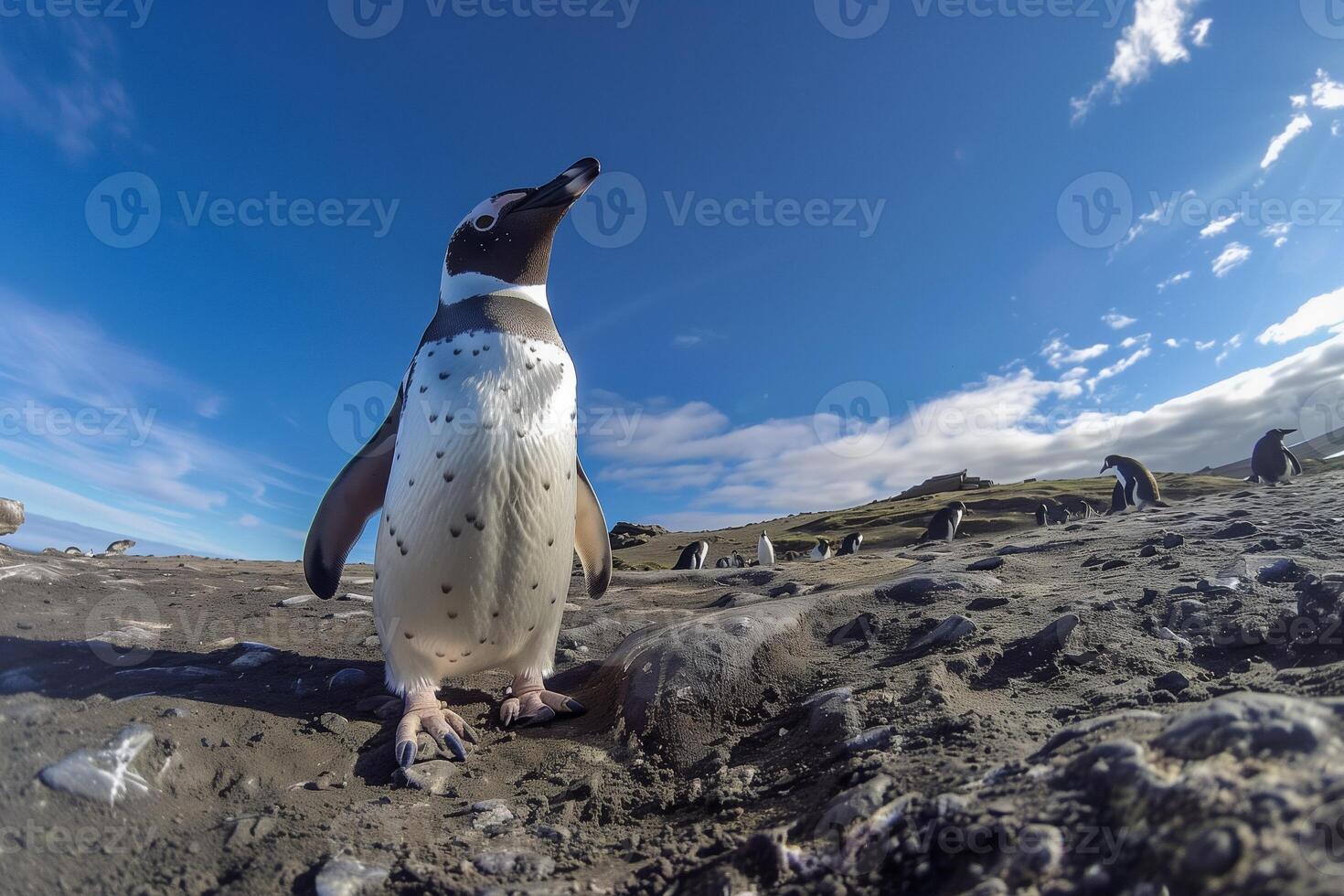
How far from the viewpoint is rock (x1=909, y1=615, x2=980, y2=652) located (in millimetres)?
3189

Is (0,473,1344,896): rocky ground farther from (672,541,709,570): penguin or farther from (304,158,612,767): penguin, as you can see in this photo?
(672,541,709,570): penguin

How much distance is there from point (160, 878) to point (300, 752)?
0.93 m

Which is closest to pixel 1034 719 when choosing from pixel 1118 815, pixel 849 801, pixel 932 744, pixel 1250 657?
pixel 932 744

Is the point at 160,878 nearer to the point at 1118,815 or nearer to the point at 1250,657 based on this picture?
the point at 1118,815

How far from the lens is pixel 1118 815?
115cm

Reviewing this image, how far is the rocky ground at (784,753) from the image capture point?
115 centimetres

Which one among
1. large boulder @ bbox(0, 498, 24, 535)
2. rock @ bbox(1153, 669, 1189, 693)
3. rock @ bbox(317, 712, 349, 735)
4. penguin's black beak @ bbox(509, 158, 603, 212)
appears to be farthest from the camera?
large boulder @ bbox(0, 498, 24, 535)

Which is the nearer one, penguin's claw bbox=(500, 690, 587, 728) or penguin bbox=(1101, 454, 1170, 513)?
penguin's claw bbox=(500, 690, 587, 728)

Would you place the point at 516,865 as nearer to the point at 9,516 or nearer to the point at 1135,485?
the point at 9,516

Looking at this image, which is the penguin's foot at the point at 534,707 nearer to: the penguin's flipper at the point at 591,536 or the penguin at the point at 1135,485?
the penguin's flipper at the point at 591,536

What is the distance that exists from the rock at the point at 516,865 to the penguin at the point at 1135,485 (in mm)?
19699

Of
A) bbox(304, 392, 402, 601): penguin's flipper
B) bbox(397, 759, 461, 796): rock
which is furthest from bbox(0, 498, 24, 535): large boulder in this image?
bbox(397, 759, 461, 796): rock

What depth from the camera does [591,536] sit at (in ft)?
15.8

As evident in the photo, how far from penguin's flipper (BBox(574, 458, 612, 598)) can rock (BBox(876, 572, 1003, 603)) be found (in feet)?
6.27
